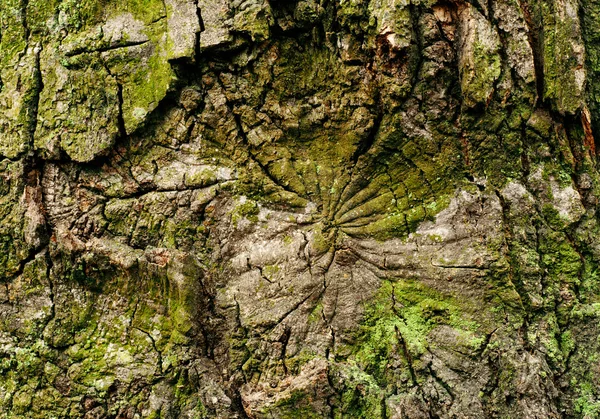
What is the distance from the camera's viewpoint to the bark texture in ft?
9.61

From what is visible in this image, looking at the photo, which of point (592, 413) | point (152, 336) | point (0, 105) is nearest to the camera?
point (592, 413)

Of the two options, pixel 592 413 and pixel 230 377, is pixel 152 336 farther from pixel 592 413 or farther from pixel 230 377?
pixel 592 413

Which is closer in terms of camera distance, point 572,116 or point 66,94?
point 572,116

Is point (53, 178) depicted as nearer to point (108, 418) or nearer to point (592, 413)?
point (108, 418)

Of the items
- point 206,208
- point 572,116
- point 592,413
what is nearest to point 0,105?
point 206,208

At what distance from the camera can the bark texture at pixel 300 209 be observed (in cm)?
293

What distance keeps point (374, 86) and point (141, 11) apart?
4.59 feet

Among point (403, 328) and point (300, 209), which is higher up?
point (300, 209)

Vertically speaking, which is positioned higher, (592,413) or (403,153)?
(403,153)

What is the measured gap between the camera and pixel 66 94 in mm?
3223

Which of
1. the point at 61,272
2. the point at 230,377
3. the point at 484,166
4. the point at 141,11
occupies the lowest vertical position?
the point at 230,377

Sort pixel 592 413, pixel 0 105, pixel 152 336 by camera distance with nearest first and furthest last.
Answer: pixel 592 413
pixel 152 336
pixel 0 105

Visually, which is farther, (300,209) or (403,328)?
(300,209)

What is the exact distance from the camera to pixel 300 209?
10.4 ft
